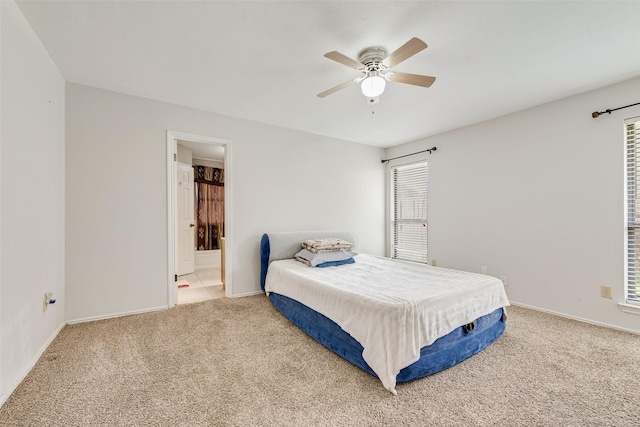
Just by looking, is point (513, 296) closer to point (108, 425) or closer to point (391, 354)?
point (391, 354)

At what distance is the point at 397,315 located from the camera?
1.63 m

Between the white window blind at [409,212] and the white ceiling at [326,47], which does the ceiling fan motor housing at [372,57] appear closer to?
the white ceiling at [326,47]

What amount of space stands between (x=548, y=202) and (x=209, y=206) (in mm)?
5836

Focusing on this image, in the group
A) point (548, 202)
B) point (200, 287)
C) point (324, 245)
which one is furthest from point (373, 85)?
point (200, 287)

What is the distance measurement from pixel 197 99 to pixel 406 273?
9.71 feet

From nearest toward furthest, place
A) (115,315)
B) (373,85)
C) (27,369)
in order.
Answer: (27,369) → (373,85) → (115,315)

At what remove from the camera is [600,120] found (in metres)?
2.63

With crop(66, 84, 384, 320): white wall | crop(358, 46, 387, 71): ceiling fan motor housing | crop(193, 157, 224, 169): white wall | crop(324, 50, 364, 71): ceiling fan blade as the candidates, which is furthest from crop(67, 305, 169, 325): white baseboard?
crop(193, 157, 224, 169): white wall

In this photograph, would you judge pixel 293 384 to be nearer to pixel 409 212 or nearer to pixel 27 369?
pixel 27 369

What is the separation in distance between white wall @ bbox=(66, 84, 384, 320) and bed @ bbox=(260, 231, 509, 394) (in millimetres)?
1220

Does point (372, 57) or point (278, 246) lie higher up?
point (372, 57)

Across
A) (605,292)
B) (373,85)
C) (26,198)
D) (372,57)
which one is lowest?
(605,292)

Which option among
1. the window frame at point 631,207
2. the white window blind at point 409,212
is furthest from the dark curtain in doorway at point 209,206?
the window frame at point 631,207

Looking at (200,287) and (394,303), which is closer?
(394,303)
